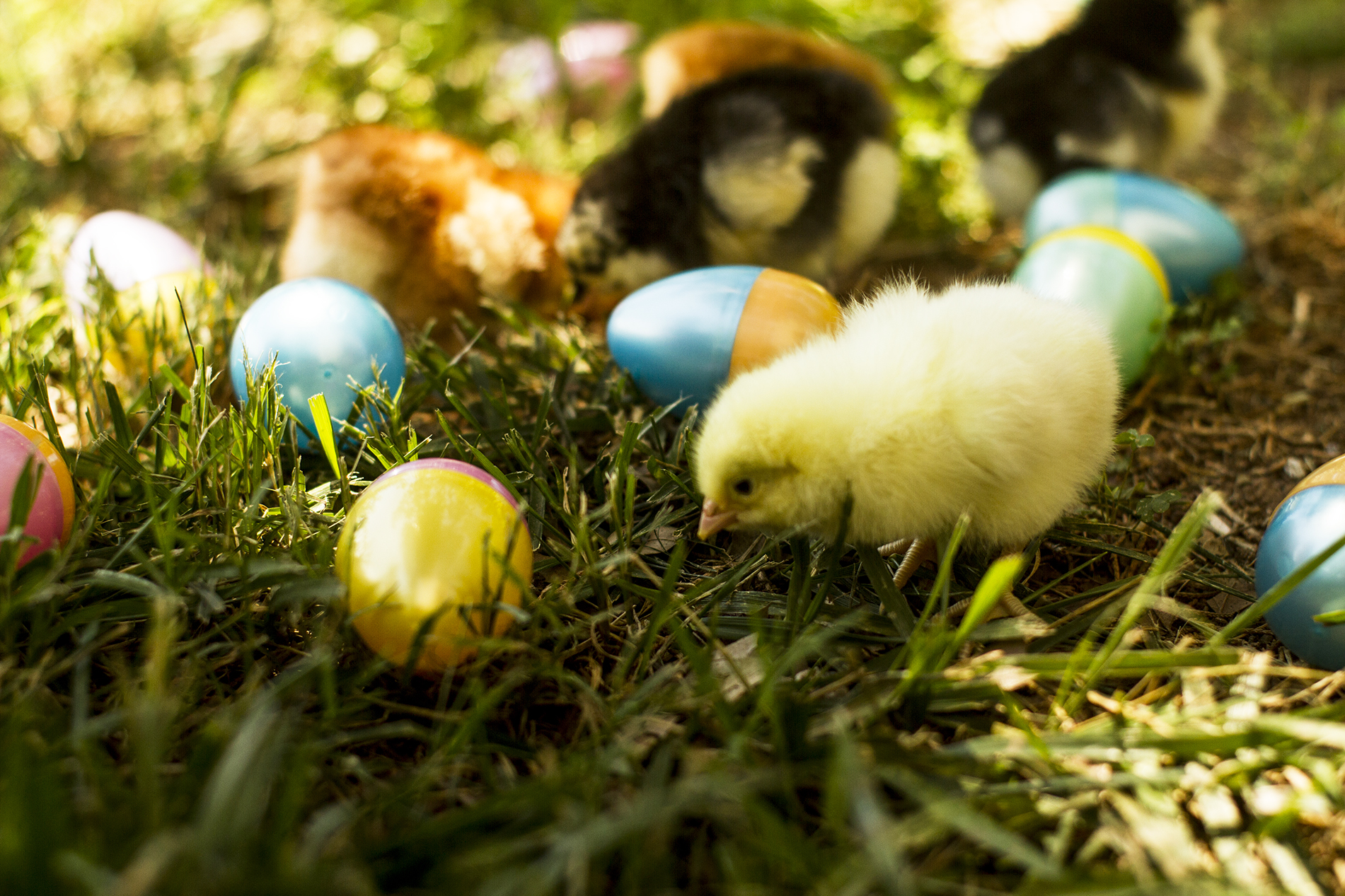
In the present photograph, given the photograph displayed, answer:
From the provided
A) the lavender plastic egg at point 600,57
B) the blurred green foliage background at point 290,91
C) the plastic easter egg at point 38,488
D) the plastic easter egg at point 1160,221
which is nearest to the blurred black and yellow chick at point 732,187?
the plastic easter egg at point 1160,221

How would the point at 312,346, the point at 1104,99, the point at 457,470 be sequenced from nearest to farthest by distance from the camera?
the point at 457,470 < the point at 312,346 < the point at 1104,99

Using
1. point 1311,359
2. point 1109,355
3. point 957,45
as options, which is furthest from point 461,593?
point 957,45

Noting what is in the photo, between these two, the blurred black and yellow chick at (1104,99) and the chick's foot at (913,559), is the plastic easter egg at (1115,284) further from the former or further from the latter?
the blurred black and yellow chick at (1104,99)

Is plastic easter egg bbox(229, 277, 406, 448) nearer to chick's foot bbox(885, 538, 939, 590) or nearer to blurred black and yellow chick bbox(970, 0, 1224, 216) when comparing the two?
chick's foot bbox(885, 538, 939, 590)

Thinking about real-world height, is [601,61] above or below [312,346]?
above

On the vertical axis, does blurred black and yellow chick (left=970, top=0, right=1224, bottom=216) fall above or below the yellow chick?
above

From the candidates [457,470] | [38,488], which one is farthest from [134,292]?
[457,470]

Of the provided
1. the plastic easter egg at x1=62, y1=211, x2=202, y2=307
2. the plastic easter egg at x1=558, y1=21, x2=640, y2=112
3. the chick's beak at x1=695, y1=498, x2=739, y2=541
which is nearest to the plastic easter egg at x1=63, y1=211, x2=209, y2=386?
the plastic easter egg at x1=62, y1=211, x2=202, y2=307

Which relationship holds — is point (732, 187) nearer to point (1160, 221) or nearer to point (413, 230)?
point (413, 230)
